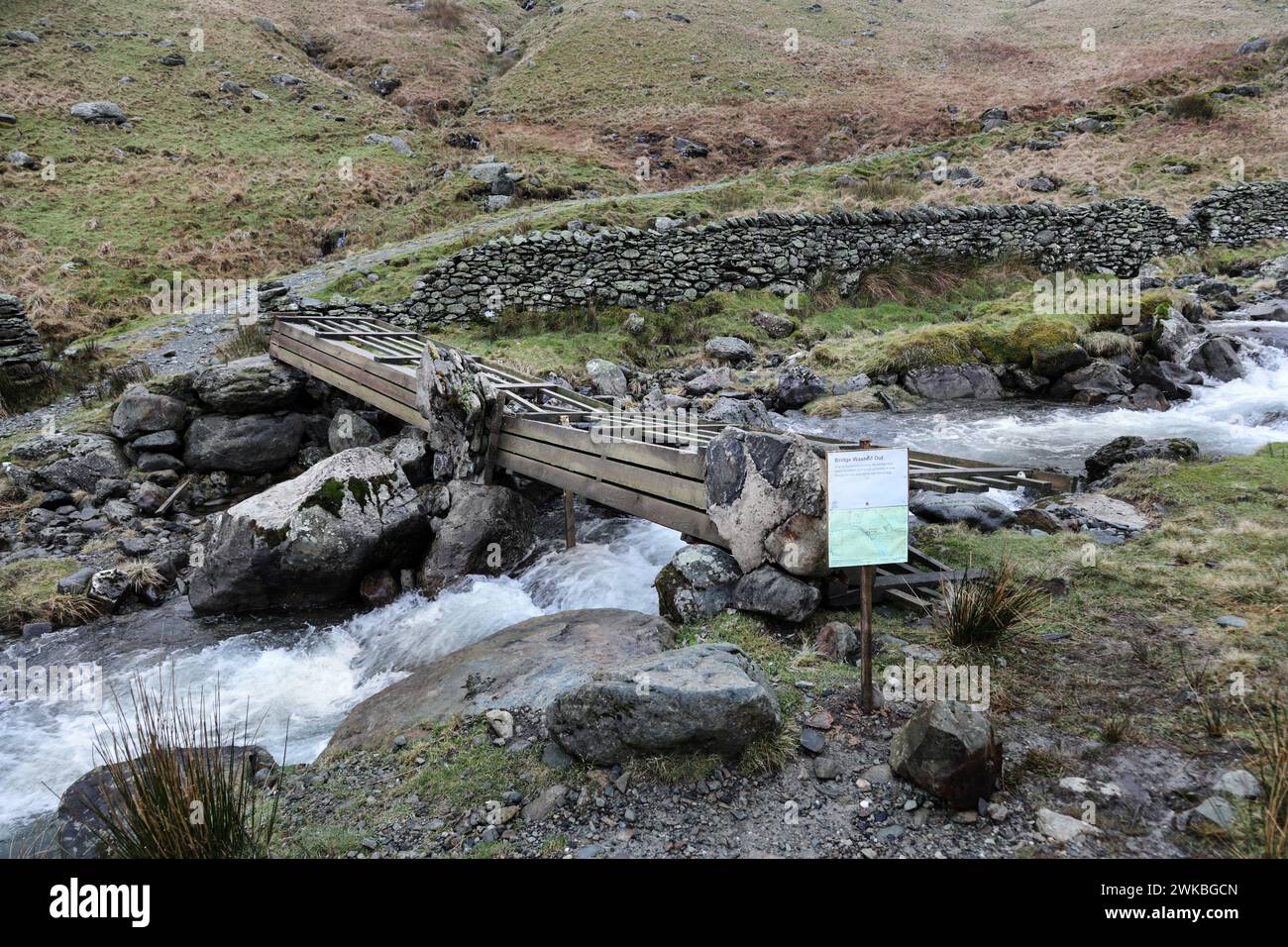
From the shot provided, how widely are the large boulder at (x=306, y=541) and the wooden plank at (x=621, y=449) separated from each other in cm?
180

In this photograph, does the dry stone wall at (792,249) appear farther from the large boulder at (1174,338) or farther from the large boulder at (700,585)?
the large boulder at (700,585)

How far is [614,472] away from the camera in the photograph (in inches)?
278

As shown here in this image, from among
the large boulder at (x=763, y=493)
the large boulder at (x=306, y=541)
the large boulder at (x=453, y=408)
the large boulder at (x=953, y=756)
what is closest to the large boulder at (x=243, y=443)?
the large boulder at (x=306, y=541)

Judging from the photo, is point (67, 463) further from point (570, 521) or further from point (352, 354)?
point (570, 521)

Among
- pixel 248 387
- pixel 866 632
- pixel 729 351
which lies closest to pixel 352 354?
pixel 248 387

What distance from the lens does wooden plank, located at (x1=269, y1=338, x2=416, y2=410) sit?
9642mm

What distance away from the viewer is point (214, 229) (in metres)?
22.0

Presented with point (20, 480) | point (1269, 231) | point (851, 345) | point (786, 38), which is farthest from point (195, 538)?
point (786, 38)

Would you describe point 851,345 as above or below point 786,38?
below

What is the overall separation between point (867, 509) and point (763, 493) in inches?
58.2

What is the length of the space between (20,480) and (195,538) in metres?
3.42

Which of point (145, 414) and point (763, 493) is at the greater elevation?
point (145, 414)
